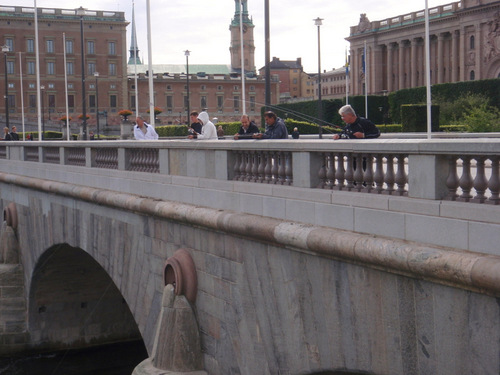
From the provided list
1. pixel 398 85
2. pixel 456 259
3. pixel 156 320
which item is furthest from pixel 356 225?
pixel 398 85

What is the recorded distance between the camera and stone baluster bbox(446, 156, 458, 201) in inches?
258

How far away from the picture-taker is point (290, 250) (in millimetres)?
8453

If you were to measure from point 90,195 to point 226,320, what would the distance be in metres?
5.43

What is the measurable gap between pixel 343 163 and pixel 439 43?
221ft

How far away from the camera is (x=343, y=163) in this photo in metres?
7.99

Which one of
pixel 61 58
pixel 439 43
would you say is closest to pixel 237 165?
pixel 439 43

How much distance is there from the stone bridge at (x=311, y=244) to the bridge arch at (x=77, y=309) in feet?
17.5

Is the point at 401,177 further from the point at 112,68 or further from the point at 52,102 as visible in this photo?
the point at 112,68

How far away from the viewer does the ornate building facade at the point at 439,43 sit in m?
66.6

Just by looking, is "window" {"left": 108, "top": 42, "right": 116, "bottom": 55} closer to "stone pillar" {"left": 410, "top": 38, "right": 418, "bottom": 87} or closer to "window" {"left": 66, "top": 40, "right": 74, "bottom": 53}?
"window" {"left": 66, "top": 40, "right": 74, "bottom": 53}

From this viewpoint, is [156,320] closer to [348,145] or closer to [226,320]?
[226,320]

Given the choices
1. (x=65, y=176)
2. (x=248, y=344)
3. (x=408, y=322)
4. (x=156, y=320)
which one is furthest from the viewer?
(x=65, y=176)

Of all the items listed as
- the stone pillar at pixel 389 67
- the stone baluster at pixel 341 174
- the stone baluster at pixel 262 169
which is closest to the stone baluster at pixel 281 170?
the stone baluster at pixel 262 169

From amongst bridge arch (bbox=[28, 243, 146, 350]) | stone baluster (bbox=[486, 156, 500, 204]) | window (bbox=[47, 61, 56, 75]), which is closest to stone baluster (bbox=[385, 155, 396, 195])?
stone baluster (bbox=[486, 156, 500, 204])
